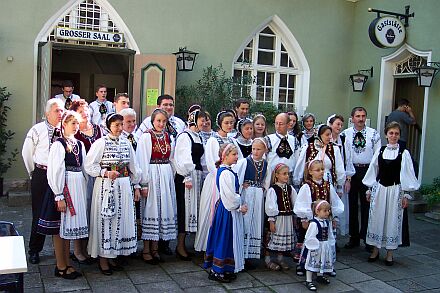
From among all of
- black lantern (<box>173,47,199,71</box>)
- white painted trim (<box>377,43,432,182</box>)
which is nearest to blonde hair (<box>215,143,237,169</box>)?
black lantern (<box>173,47,199,71</box>)

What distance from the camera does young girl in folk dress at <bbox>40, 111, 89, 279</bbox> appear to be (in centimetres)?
457

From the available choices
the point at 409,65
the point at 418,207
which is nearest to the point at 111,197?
the point at 418,207

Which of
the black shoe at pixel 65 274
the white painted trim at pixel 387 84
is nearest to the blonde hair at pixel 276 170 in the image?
the black shoe at pixel 65 274

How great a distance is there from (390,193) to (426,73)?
4058mm

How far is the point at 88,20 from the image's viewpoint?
30.1 ft

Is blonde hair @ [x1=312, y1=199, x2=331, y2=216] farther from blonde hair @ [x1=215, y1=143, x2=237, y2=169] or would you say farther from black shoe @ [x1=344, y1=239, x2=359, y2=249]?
black shoe @ [x1=344, y1=239, x2=359, y2=249]

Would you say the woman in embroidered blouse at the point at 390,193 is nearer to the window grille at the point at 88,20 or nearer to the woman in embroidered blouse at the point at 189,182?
the woman in embroidered blouse at the point at 189,182

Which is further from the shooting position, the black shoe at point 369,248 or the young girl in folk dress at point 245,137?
the black shoe at point 369,248

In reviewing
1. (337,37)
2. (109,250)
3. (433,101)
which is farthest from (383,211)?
(337,37)

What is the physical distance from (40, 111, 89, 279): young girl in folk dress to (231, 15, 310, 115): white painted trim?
6.49m

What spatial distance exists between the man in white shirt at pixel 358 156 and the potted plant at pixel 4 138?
571 cm

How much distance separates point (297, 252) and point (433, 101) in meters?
5.18

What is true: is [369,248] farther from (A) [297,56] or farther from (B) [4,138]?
(B) [4,138]

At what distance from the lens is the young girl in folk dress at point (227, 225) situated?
479 centimetres
